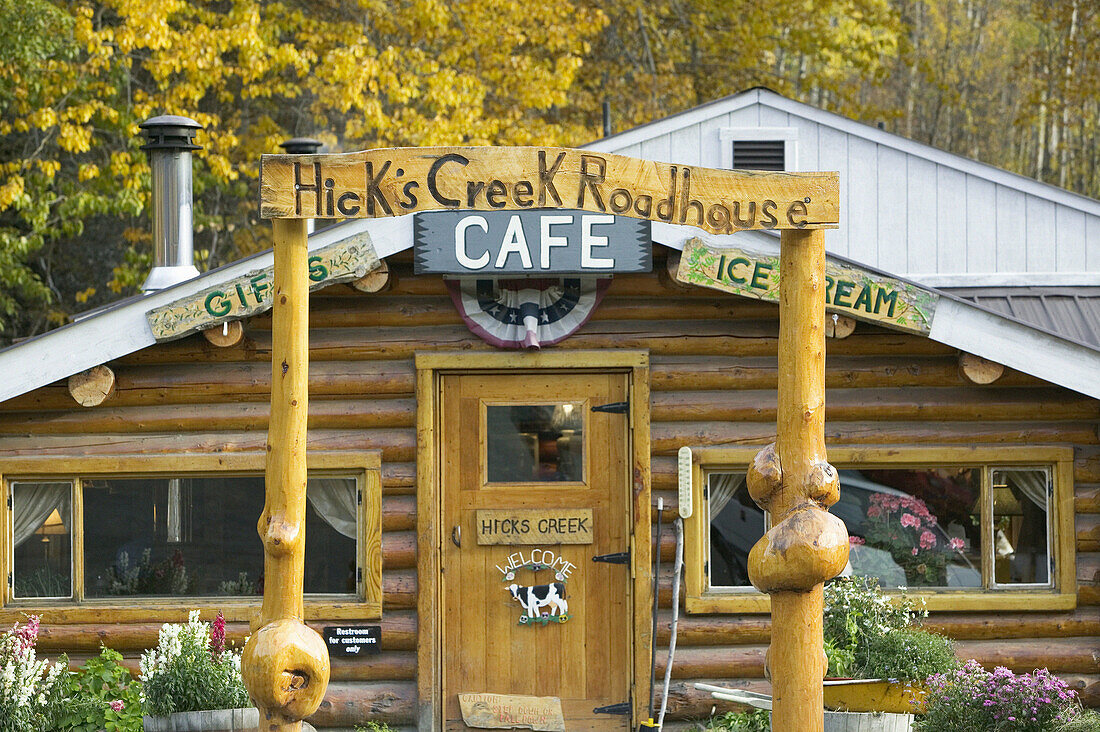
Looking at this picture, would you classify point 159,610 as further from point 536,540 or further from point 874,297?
point 874,297

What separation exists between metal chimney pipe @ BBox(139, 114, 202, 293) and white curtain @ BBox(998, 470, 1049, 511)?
5962 millimetres

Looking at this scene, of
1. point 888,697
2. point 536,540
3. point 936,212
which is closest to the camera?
point 888,697

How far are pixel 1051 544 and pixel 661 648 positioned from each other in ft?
8.26

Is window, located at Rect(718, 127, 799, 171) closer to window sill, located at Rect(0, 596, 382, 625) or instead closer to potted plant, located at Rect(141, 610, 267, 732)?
window sill, located at Rect(0, 596, 382, 625)

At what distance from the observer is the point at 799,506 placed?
5.10m

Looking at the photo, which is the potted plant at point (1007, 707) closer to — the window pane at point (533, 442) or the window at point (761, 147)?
the window pane at point (533, 442)

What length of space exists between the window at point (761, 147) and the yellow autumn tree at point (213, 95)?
694cm

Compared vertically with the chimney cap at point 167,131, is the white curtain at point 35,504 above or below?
below

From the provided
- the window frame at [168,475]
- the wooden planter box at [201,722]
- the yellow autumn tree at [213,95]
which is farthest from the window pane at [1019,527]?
the yellow autumn tree at [213,95]

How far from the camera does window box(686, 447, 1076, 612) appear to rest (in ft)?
25.5

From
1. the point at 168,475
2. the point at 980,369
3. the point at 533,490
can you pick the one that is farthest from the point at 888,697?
the point at 168,475

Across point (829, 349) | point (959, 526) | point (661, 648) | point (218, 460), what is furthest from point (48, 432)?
point (959, 526)

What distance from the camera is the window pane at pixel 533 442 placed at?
25.7 ft

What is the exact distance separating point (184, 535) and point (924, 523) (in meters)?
4.65
